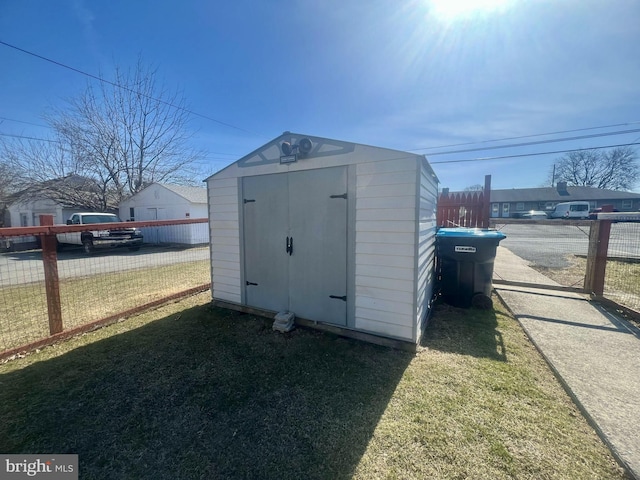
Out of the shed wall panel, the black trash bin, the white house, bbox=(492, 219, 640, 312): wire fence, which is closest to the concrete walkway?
the black trash bin

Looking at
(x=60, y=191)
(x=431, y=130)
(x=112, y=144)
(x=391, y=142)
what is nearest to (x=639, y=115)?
(x=431, y=130)

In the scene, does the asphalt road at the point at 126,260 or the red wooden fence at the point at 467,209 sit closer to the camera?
the red wooden fence at the point at 467,209

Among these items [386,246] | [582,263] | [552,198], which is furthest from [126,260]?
[552,198]

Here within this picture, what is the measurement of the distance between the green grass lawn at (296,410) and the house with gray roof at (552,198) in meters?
34.1

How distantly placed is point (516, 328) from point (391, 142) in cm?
1071

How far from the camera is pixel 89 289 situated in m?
5.65

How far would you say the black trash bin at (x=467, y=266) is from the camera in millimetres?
4074

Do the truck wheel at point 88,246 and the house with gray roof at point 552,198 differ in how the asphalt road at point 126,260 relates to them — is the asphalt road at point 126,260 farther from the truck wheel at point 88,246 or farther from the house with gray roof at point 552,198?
the house with gray roof at point 552,198

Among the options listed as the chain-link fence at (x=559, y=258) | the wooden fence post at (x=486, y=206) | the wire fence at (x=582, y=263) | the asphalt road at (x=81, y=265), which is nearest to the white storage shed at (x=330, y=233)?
the wooden fence post at (x=486, y=206)

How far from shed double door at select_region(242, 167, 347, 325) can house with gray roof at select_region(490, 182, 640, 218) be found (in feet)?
111

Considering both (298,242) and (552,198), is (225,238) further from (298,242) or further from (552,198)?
(552,198)

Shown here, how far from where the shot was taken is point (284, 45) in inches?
255

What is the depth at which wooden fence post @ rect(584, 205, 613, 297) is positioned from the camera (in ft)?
14.5

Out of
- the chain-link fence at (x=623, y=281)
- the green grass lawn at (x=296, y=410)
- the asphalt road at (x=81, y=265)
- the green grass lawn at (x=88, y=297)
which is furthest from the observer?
the asphalt road at (x=81, y=265)
